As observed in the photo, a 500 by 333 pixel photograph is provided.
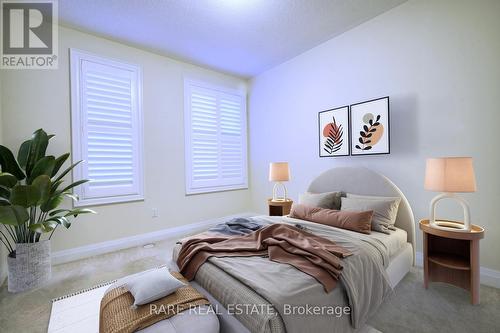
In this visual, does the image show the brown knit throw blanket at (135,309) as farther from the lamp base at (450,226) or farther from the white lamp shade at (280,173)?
the white lamp shade at (280,173)

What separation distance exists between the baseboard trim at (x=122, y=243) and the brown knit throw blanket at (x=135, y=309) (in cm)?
197

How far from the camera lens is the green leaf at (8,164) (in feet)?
7.18

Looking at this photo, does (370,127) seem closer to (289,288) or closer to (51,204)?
(289,288)

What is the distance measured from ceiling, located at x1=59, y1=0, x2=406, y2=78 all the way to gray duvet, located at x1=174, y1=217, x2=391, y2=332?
2616 mm

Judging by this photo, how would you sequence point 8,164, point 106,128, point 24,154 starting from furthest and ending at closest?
point 106,128 < point 24,154 < point 8,164

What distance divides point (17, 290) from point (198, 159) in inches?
105

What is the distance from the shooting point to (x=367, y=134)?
287 cm

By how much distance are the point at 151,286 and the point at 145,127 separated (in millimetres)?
2721

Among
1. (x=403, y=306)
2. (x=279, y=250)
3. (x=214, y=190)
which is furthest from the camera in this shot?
→ (x=214, y=190)

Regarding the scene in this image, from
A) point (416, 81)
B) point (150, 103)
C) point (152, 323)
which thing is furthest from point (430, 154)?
point (150, 103)

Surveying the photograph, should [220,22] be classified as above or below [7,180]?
above

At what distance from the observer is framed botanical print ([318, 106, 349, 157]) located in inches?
122

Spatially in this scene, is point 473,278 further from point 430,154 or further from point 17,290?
point 17,290

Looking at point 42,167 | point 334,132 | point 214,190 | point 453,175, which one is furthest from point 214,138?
point 453,175
